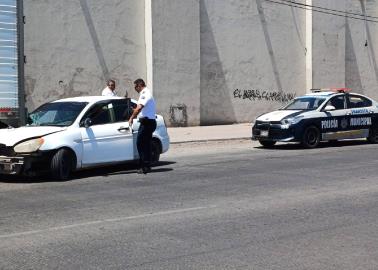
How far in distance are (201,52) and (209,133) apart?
498 centimetres

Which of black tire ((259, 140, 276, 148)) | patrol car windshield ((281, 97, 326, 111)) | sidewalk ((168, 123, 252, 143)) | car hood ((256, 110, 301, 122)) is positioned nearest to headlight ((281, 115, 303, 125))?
car hood ((256, 110, 301, 122))

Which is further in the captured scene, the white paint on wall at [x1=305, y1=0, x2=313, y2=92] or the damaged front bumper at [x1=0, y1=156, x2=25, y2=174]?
the white paint on wall at [x1=305, y1=0, x2=313, y2=92]

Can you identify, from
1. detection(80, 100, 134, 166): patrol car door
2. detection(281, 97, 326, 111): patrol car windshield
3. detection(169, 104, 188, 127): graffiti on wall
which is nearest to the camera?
detection(80, 100, 134, 166): patrol car door

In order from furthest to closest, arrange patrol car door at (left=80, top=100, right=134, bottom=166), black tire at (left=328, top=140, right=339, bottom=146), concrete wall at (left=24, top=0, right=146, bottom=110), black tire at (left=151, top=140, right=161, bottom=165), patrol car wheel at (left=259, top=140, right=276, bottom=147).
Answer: concrete wall at (left=24, top=0, right=146, bottom=110) < black tire at (left=328, top=140, right=339, bottom=146) < patrol car wheel at (left=259, top=140, right=276, bottom=147) < black tire at (left=151, top=140, right=161, bottom=165) < patrol car door at (left=80, top=100, right=134, bottom=166)

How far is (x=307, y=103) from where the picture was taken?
17188 millimetres

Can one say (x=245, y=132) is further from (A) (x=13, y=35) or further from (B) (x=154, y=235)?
(B) (x=154, y=235)

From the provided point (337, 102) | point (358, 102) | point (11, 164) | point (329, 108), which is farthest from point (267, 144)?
point (11, 164)

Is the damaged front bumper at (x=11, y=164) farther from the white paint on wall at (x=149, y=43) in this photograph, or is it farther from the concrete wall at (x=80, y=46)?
the white paint on wall at (x=149, y=43)

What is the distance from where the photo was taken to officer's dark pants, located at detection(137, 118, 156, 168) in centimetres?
1165

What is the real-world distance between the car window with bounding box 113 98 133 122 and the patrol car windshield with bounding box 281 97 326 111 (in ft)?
21.0

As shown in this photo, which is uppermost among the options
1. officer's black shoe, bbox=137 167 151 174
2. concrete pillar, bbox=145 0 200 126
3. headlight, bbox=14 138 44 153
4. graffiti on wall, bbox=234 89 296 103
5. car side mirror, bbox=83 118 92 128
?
concrete pillar, bbox=145 0 200 126

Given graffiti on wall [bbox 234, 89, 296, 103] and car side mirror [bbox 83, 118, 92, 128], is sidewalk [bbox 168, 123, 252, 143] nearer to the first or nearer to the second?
graffiti on wall [bbox 234, 89, 296, 103]

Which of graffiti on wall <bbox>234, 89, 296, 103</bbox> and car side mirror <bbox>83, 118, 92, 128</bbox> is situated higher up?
graffiti on wall <bbox>234, 89, 296, 103</bbox>

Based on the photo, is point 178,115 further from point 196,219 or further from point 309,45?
point 196,219
